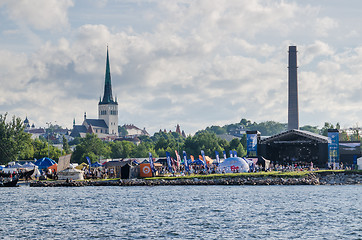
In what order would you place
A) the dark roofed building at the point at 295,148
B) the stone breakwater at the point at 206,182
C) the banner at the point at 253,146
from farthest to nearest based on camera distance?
1. the banner at the point at 253,146
2. the dark roofed building at the point at 295,148
3. the stone breakwater at the point at 206,182

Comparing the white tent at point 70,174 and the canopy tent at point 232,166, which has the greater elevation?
the canopy tent at point 232,166

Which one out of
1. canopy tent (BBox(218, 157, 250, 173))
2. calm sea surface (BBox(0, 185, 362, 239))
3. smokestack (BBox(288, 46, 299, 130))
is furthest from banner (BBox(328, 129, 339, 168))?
calm sea surface (BBox(0, 185, 362, 239))

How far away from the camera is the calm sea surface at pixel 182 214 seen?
1481 inches

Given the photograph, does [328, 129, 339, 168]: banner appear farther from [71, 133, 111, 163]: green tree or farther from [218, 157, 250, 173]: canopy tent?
[71, 133, 111, 163]: green tree

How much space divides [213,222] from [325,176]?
167 ft

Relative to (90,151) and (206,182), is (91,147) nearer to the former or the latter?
(90,151)

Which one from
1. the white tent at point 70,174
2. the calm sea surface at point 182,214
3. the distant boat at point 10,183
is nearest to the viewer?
the calm sea surface at point 182,214

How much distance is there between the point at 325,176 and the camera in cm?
9006

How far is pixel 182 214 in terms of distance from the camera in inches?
1858

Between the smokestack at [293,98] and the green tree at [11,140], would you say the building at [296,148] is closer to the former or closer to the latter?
the smokestack at [293,98]

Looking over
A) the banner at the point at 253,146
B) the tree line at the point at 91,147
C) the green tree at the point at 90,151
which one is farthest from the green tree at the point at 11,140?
the banner at the point at 253,146

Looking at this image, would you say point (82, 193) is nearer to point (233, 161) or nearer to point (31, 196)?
point (31, 196)

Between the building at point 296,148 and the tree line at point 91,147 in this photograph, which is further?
the tree line at point 91,147

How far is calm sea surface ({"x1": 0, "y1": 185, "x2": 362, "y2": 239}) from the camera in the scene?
123ft
